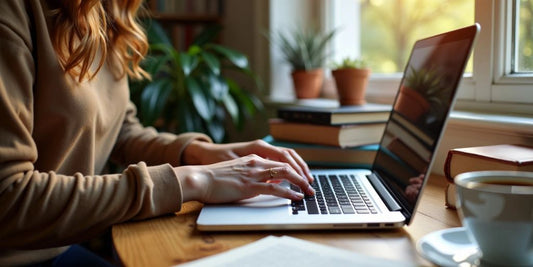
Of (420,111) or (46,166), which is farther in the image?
(46,166)

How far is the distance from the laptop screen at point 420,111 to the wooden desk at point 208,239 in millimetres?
55

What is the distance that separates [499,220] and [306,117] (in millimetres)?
739

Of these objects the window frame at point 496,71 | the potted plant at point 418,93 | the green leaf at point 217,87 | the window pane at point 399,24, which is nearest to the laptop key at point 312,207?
the potted plant at point 418,93

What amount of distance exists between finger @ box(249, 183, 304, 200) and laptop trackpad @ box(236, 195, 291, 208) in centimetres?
1

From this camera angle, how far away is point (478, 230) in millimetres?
531

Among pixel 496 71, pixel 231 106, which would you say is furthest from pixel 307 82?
pixel 496 71

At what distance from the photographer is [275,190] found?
78 cm

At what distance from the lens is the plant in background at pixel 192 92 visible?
1827 mm

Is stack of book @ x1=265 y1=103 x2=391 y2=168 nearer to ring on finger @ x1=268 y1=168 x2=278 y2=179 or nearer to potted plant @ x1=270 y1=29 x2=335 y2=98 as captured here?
ring on finger @ x1=268 y1=168 x2=278 y2=179

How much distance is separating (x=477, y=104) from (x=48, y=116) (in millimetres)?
941

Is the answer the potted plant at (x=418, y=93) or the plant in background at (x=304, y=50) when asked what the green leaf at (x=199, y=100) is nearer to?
the plant in background at (x=304, y=50)

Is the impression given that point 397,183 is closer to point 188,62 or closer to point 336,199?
point 336,199

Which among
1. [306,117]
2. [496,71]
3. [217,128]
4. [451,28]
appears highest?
[451,28]

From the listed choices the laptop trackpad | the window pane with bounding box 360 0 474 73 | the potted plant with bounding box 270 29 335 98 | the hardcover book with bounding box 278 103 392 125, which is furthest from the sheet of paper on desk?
the potted plant with bounding box 270 29 335 98
